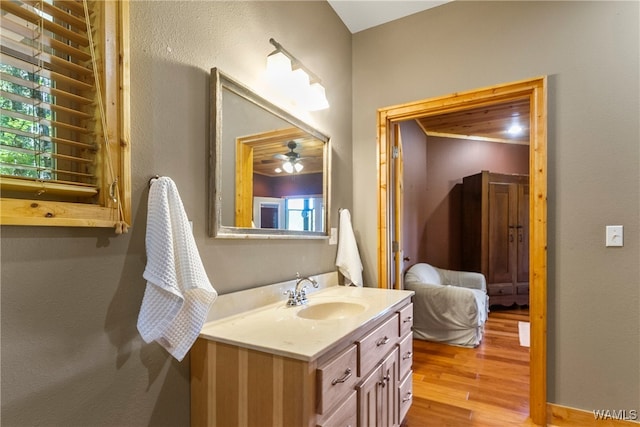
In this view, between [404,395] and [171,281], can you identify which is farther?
[404,395]

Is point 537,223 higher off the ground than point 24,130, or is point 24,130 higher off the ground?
point 24,130

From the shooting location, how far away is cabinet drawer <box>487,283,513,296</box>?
4.26 m

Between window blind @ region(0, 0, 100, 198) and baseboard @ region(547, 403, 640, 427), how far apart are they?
8.21 feet

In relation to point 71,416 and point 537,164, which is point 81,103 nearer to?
point 71,416

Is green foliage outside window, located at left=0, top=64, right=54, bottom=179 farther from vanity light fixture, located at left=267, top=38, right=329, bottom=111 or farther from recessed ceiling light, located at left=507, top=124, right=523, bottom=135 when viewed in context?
recessed ceiling light, located at left=507, top=124, right=523, bottom=135

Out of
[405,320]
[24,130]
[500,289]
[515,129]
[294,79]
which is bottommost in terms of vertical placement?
[500,289]

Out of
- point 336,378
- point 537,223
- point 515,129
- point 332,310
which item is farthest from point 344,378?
point 515,129

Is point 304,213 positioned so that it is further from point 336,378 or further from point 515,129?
point 515,129

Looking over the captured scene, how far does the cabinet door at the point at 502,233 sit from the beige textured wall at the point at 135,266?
374 centimetres

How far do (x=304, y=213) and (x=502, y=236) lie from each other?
11.9ft

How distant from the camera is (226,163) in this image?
133cm

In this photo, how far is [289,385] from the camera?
937 millimetres

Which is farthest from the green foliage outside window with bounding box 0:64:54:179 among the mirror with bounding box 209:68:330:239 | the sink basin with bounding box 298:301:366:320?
the sink basin with bounding box 298:301:366:320

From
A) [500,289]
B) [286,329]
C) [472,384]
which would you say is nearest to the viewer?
[286,329]
